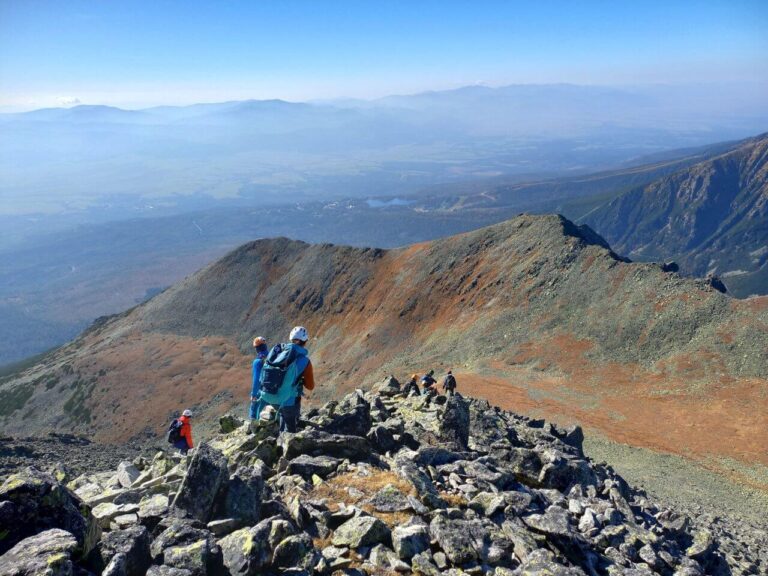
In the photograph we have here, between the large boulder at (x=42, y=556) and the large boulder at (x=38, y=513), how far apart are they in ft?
1.13

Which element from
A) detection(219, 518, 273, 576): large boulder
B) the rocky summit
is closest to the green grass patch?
the rocky summit

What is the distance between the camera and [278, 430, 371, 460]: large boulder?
45.8 ft

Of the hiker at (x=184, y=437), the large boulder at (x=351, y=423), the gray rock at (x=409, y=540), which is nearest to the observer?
the gray rock at (x=409, y=540)

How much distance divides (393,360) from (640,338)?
2452 centimetres

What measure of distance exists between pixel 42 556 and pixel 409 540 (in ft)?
18.8

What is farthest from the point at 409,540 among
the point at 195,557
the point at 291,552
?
the point at 195,557

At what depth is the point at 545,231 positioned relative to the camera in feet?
216

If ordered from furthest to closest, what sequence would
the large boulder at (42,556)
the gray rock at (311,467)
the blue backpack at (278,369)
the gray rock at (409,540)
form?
the blue backpack at (278,369) → the gray rock at (311,467) → the gray rock at (409,540) → the large boulder at (42,556)

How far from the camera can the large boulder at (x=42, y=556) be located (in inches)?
263

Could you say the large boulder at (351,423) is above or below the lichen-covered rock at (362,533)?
below

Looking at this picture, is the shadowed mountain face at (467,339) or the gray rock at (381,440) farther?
the shadowed mountain face at (467,339)

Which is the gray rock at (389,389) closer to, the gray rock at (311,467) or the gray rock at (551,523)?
the gray rock at (311,467)

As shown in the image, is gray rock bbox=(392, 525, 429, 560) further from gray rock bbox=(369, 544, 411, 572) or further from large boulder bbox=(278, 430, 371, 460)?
large boulder bbox=(278, 430, 371, 460)

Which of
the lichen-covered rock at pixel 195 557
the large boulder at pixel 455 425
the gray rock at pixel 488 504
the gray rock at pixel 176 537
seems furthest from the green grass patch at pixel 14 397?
the lichen-covered rock at pixel 195 557
